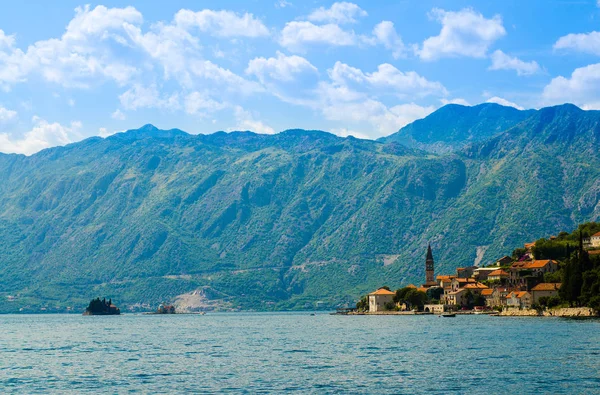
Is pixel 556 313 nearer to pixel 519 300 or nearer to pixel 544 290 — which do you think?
pixel 544 290

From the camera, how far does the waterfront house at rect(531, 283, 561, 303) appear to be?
180m

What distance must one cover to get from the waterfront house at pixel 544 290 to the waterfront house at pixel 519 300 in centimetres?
202

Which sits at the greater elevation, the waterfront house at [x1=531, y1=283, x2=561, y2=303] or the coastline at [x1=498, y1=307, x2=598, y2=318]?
the waterfront house at [x1=531, y1=283, x2=561, y2=303]

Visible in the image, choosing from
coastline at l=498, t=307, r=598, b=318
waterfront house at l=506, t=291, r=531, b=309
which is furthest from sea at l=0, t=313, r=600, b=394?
waterfront house at l=506, t=291, r=531, b=309

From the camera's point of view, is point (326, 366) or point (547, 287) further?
point (547, 287)

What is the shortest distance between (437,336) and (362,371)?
152ft

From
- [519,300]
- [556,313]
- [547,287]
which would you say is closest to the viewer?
[556,313]

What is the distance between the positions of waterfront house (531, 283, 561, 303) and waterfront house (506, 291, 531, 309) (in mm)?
2024

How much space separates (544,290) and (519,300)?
324 inches

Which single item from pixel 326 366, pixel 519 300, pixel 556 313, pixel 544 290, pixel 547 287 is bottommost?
pixel 326 366

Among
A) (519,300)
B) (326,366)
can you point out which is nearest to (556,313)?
(519,300)

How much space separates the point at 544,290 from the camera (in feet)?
595

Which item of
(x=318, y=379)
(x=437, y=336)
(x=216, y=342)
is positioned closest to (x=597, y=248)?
(x=437, y=336)

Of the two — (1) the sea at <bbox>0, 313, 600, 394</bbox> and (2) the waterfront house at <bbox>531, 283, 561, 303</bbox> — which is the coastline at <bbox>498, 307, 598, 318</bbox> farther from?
(1) the sea at <bbox>0, 313, 600, 394</bbox>
